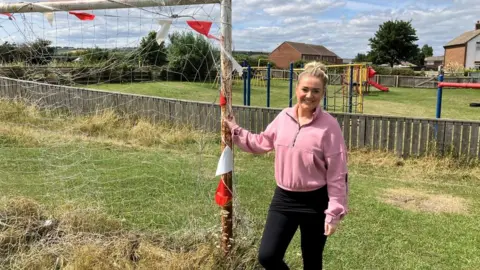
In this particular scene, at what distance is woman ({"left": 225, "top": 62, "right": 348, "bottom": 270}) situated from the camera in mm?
2588

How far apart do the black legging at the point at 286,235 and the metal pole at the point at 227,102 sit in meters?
0.62

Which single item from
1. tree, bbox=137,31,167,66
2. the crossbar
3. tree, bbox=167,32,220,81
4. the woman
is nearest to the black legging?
the woman

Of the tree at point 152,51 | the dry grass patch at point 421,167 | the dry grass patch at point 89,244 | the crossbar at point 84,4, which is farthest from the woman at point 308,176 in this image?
the dry grass patch at point 421,167

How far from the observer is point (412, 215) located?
16.6 feet

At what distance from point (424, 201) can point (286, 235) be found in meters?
3.69

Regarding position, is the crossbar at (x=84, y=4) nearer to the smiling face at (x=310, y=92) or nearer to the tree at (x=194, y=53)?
the tree at (x=194, y=53)

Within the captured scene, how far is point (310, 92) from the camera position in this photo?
8.80 ft

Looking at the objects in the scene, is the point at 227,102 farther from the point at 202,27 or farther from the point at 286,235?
the point at 286,235

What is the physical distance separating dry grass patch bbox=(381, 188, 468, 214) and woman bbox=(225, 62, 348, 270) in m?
3.14

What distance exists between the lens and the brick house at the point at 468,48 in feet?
212

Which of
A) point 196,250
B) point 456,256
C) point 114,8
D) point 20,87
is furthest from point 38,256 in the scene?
point 20,87

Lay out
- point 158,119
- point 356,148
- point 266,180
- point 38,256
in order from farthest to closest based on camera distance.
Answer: point 158,119, point 356,148, point 266,180, point 38,256

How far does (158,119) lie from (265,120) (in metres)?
2.71

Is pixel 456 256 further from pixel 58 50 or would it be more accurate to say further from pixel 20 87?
pixel 20 87
